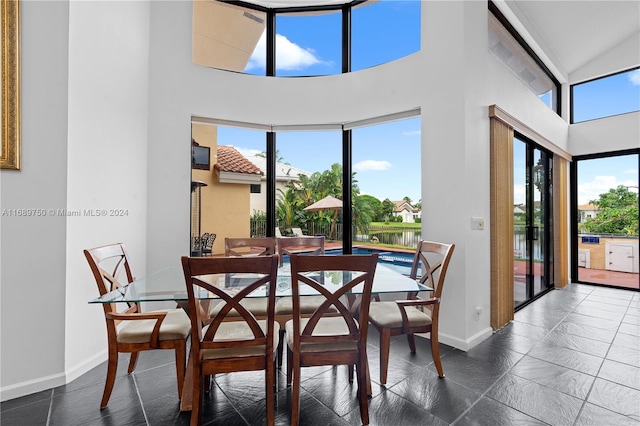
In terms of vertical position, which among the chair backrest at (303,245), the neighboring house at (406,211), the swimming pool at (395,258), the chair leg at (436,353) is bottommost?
the chair leg at (436,353)

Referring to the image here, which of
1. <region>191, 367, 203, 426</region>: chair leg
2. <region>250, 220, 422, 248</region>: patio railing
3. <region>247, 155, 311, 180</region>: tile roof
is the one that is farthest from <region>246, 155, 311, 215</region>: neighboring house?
<region>191, 367, 203, 426</region>: chair leg

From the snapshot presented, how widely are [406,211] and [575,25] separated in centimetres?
369

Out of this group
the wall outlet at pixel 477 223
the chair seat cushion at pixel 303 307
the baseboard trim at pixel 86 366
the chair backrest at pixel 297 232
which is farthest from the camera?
the chair backrest at pixel 297 232

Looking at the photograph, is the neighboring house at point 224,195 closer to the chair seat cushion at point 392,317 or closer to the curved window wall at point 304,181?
the curved window wall at point 304,181

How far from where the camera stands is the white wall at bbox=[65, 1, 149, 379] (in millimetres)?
2180

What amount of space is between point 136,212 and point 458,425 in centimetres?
311

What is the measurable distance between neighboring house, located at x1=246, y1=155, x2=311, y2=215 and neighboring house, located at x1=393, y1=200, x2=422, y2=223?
3.88 feet

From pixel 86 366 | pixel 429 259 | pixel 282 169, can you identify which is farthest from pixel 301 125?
pixel 86 366

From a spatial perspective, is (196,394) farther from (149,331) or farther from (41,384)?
(41,384)

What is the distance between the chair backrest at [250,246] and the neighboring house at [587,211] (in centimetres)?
553

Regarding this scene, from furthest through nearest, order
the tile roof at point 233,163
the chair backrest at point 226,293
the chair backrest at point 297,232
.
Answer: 1. the chair backrest at point 297,232
2. the tile roof at point 233,163
3. the chair backrest at point 226,293

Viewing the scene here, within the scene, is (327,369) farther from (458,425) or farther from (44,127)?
(44,127)

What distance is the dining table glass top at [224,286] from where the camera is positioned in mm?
1741

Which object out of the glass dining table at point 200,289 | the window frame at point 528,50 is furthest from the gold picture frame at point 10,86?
the window frame at point 528,50
